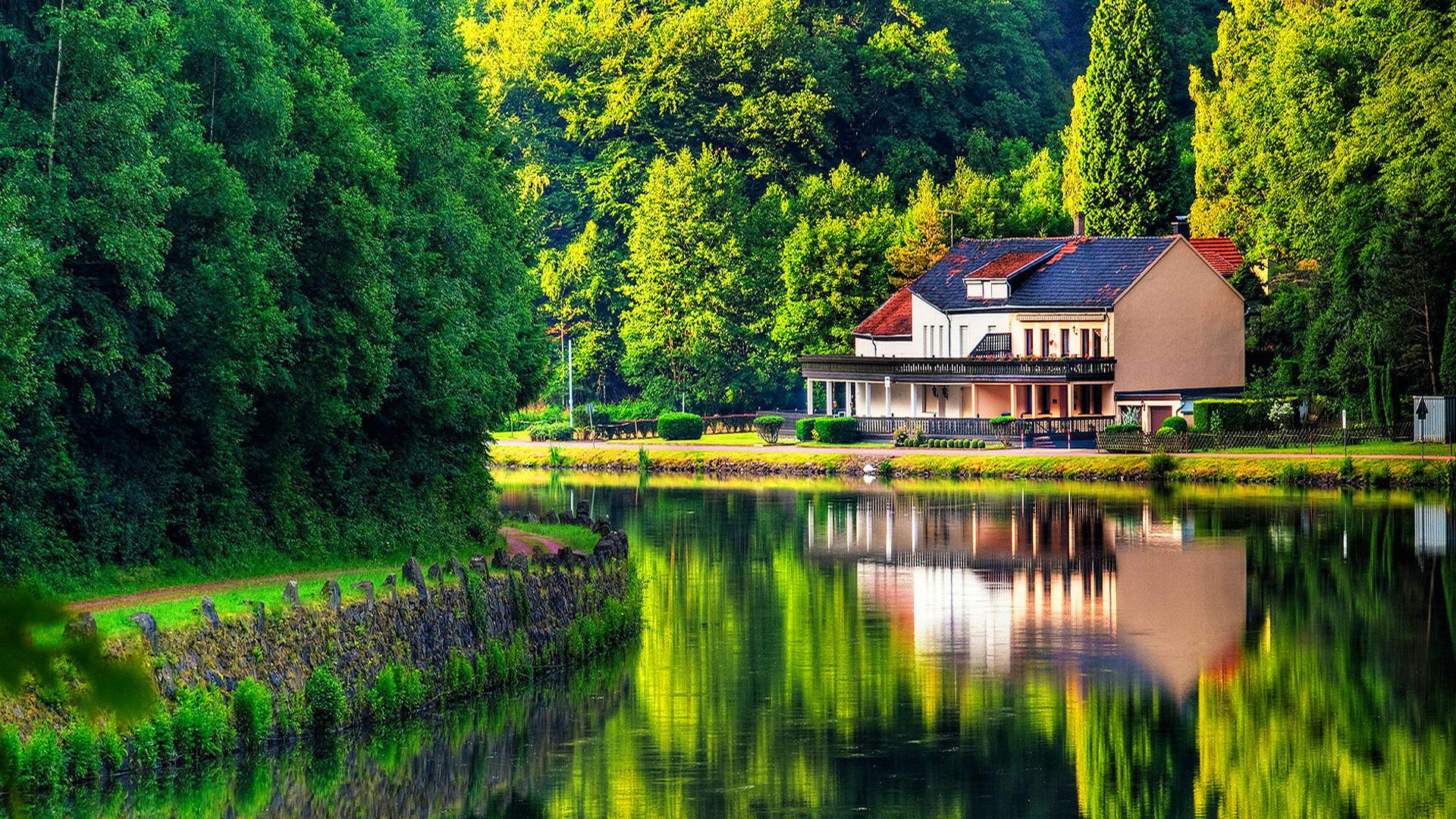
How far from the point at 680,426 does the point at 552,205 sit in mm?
27993

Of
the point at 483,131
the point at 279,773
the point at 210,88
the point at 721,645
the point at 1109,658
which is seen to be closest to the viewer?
the point at 279,773

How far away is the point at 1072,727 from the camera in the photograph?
28047 mm

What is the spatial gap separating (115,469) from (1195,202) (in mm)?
73335

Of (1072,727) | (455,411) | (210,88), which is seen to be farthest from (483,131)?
(1072,727)

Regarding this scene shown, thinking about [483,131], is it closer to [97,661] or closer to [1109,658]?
[1109,658]

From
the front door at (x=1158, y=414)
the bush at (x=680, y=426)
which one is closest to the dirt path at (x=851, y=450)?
the bush at (x=680, y=426)

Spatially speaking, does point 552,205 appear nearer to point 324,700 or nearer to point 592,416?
point 592,416

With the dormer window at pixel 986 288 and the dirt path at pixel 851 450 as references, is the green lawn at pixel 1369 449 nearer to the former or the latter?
the dirt path at pixel 851 450

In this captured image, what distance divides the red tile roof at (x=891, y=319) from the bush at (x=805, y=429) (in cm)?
606

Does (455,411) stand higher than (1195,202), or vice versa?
(1195,202)

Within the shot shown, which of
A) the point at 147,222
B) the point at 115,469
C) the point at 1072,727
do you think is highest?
the point at 147,222

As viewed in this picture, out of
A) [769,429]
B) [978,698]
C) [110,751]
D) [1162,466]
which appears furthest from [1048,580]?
[769,429]

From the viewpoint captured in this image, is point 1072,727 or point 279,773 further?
point 1072,727

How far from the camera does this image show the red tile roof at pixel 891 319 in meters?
88.6
